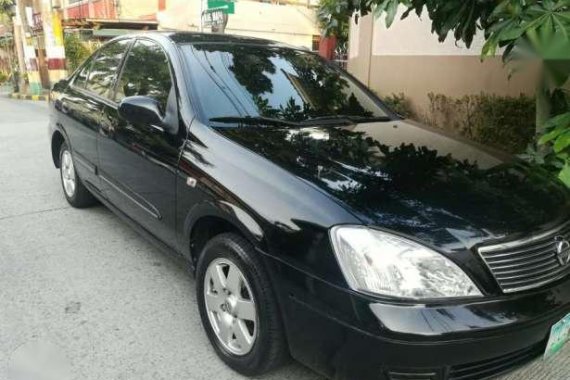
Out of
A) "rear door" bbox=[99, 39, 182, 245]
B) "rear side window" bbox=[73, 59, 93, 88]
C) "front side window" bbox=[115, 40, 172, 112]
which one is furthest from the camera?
"rear side window" bbox=[73, 59, 93, 88]

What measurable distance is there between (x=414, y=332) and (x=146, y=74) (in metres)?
2.57

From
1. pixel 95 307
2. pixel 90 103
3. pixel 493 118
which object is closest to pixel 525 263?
pixel 95 307

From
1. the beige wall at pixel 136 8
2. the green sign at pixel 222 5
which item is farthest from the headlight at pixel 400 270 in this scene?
the beige wall at pixel 136 8

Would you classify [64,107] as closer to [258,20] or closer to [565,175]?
[565,175]

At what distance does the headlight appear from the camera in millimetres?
1990

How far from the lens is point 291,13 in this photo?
83.0ft

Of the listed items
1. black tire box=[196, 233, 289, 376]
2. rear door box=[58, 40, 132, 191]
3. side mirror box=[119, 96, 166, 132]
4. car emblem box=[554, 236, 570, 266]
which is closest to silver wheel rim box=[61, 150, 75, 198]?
rear door box=[58, 40, 132, 191]

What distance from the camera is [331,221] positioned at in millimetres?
2121

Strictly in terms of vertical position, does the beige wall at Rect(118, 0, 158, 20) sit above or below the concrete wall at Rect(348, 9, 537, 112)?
above

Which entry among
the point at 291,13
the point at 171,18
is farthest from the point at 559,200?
the point at 291,13

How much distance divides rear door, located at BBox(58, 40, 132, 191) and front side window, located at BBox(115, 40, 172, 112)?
0.20 metres

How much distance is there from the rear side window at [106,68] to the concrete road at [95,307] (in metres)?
1.15

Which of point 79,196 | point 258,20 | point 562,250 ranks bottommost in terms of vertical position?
point 79,196

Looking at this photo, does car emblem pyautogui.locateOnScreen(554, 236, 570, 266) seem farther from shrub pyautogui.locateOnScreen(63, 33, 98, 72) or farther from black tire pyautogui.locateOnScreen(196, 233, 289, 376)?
shrub pyautogui.locateOnScreen(63, 33, 98, 72)
